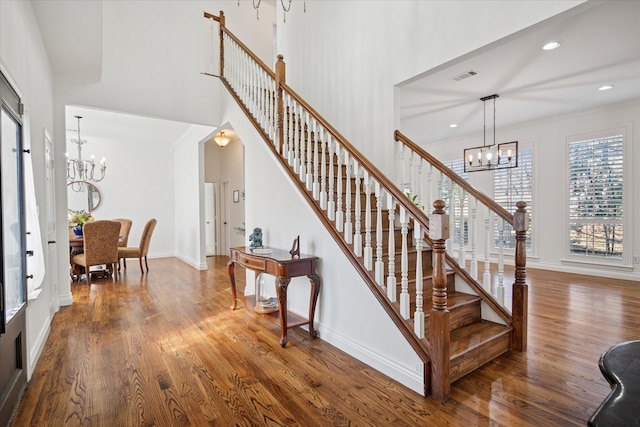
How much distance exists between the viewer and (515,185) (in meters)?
6.54

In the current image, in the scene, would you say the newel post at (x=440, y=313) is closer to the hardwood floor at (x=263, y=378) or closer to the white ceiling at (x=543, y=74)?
the hardwood floor at (x=263, y=378)

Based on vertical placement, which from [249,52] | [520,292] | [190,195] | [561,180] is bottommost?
[520,292]

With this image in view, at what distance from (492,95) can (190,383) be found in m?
5.21

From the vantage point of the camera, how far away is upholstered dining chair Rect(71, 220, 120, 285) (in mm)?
5289

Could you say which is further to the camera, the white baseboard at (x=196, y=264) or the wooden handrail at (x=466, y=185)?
the white baseboard at (x=196, y=264)

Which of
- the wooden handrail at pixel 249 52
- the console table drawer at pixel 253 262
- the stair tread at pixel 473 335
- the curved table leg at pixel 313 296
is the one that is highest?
the wooden handrail at pixel 249 52

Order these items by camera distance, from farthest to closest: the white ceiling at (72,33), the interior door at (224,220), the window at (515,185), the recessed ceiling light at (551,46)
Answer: the interior door at (224,220) < the window at (515,185) < the recessed ceiling light at (551,46) < the white ceiling at (72,33)

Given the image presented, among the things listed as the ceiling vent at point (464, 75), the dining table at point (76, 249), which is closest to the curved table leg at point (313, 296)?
the ceiling vent at point (464, 75)

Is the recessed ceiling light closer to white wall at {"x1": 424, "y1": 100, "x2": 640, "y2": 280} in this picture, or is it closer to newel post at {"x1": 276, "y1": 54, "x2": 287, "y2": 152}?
newel post at {"x1": 276, "y1": 54, "x2": 287, "y2": 152}

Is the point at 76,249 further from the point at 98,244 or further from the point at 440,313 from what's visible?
the point at 440,313

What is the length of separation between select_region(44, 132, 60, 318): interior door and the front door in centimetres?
150

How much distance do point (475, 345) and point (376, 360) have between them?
72 cm

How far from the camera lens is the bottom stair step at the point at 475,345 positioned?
7.20ft

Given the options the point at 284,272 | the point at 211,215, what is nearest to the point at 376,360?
the point at 284,272
